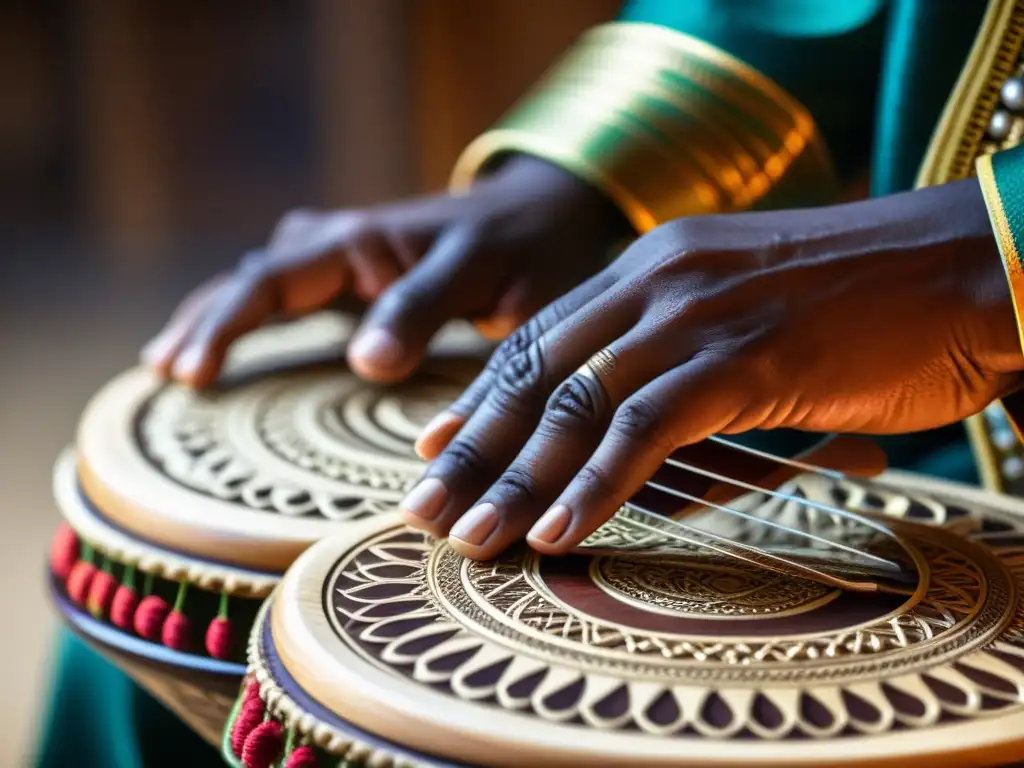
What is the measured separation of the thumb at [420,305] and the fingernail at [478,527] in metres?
0.32

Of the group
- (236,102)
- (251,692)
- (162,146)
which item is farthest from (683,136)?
(236,102)

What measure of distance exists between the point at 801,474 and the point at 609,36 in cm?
46

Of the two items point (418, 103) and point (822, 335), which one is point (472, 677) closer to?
point (822, 335)

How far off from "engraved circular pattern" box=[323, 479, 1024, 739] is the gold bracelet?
402 millimetres

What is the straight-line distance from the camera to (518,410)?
1.89 ft

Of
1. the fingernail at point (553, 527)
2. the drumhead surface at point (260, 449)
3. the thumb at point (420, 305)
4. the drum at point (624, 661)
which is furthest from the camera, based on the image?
the thumb at point (420, 305)

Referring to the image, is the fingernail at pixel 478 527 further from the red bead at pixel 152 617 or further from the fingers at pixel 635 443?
the red bead at pixel 152 617

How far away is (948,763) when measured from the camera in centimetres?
39

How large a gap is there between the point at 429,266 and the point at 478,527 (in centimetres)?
39

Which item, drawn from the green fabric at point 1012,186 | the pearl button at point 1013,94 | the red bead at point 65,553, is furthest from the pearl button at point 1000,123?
the red bead at point 65,553

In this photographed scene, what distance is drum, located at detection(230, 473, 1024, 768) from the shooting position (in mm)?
396

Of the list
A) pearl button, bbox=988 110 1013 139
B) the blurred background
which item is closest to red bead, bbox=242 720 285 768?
pearl button, bbox=988 110 1013 139

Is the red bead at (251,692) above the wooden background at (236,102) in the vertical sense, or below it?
above

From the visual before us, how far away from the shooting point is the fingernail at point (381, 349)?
2.71ft
